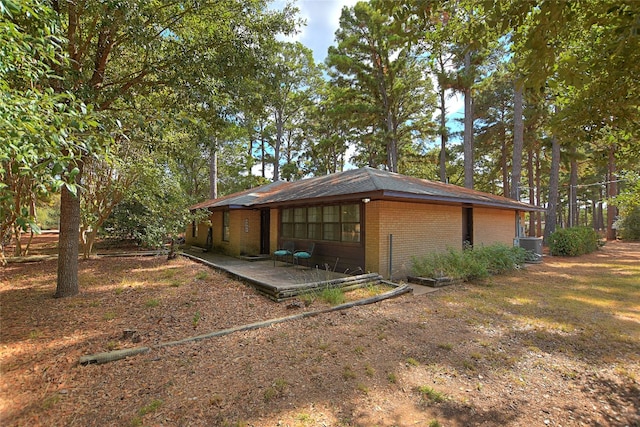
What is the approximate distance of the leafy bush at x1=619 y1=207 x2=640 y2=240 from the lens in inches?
888

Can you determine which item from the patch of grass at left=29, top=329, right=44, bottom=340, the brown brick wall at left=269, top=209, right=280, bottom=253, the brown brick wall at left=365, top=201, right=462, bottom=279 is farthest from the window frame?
the patch of grass at left=29, top=329, right=44, bottom=340

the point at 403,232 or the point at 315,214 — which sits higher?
the point at 315,214

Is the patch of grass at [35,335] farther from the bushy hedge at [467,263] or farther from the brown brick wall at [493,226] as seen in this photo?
the brown brick wall at [493,226]

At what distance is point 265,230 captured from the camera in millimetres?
13906

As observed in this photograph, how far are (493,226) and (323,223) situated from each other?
7682mm

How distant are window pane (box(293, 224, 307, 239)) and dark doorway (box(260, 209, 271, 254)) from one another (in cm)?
258

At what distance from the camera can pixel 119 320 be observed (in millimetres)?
5234

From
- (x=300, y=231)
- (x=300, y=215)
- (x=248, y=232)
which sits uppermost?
(x=300, y=215)

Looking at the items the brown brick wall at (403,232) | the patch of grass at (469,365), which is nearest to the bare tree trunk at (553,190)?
the brown brick wall at (403,232)

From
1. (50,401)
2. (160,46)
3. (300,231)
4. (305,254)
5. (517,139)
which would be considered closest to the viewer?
(50,401)

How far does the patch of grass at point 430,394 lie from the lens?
315 cm

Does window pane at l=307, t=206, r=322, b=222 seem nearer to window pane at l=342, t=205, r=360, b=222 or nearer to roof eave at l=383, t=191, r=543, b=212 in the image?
window pane at l=342, t=205, r=360, b=222

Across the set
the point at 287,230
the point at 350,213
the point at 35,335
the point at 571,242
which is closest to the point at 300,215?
the point at 287,230

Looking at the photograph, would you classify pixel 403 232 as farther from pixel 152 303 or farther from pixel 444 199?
pixel 152 303
